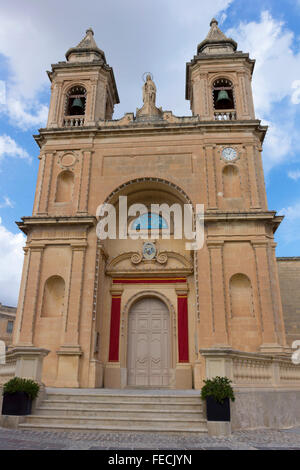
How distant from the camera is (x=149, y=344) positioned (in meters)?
14.8

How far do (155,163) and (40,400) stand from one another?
1040cm

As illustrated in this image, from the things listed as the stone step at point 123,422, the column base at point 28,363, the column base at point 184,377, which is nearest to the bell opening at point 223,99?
Result: the column base at point 184,377

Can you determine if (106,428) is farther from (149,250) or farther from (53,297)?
(149,250)

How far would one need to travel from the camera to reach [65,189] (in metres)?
16.2

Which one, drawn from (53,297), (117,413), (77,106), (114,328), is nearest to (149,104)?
(77,106)

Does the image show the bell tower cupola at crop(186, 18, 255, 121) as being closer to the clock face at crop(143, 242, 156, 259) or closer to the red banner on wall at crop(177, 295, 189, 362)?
the clock face at crop(143, 242, 156, 259)

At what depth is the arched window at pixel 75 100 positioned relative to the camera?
59.6 feet

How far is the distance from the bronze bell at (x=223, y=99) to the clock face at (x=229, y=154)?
9.83 ft

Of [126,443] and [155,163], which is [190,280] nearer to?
[155,163]

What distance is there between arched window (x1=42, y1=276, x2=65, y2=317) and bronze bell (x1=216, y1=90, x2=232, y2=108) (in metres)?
11.1

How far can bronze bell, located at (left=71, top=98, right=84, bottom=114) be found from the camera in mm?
17811

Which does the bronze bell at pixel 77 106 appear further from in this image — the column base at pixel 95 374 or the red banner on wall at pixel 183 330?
the column base at pixel 95 374
